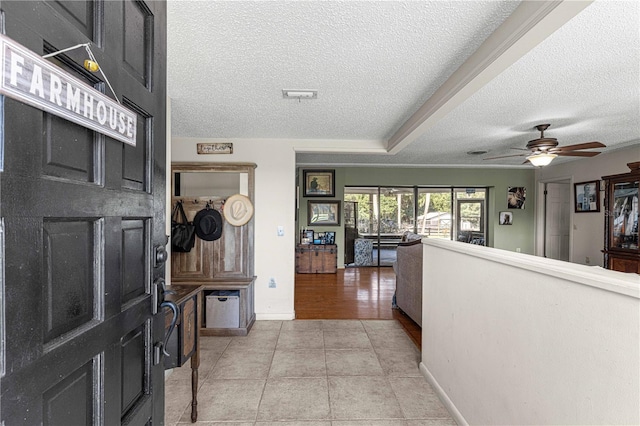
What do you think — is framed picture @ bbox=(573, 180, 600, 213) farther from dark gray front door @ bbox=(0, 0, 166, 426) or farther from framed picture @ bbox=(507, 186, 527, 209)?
dark gray front door @ bbox=(0, 0, 166, 426)

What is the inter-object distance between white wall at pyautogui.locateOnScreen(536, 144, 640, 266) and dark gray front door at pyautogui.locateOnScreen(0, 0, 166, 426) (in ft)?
22.9

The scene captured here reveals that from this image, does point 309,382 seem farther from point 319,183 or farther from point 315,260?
point 319,183

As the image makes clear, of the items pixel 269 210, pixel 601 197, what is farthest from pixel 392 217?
pixel 269 210

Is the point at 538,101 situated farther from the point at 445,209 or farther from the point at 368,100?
the point at 445,209

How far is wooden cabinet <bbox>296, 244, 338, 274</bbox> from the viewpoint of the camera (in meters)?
7.08

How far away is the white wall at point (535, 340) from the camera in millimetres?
988

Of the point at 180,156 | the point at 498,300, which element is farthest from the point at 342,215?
the point at 498,300

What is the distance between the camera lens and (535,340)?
134cm

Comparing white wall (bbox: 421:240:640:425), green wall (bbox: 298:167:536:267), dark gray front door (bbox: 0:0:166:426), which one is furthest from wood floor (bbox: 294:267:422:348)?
dark gray front door (bbox: 0:0:166:426)

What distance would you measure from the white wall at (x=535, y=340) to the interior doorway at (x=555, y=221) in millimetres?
6713

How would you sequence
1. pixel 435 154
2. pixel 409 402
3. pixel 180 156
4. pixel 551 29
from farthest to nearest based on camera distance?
pixel 435 154 < pixel 180 156 < pixel 409 402 < pixel 551 29

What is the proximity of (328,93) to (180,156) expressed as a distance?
2.42m

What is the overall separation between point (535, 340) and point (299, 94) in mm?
2318

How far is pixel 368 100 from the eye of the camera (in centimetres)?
282
